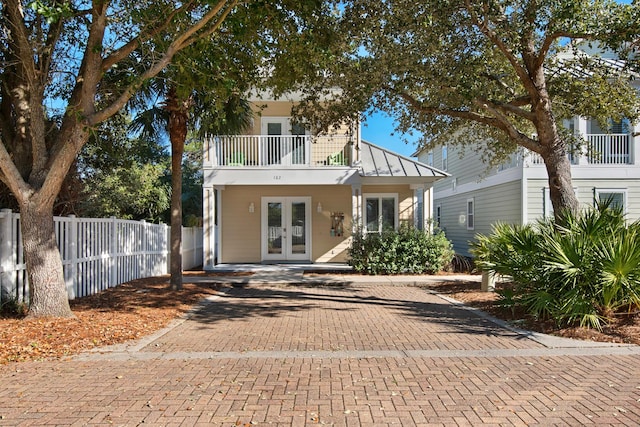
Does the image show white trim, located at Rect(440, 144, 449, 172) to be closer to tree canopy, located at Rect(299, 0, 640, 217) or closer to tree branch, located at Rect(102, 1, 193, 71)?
tree canopy, located at Rect(299, 0, 640, 217)

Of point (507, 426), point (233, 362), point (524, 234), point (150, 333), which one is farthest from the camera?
point (524, 234)

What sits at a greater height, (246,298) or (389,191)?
(389,191)

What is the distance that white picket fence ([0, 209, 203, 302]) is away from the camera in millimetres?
7105

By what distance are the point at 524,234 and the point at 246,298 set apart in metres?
5.96

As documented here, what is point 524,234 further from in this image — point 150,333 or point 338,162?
point 338,162

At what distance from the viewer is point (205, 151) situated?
48.9 ft

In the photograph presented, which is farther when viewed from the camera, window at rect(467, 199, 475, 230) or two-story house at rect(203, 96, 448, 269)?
window at rect(467, 199, 475, 230)

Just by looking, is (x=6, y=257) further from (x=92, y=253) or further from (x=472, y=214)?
(x=472, y=214)

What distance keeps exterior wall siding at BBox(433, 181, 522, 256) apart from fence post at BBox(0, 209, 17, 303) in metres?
14.8

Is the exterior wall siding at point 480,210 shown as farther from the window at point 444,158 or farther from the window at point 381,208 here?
the window at point 381,208

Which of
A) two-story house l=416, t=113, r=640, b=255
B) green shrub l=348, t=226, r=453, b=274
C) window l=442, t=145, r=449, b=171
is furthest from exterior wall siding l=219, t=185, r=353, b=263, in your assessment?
window l=442, t=145, r=449, b=171

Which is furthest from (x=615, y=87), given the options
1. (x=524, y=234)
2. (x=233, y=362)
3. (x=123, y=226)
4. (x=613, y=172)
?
(x=123, y=226)

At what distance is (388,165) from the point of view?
1537cm

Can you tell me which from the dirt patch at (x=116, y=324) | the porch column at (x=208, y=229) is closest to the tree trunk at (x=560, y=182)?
the dirt patch at (x=116, y=324)
